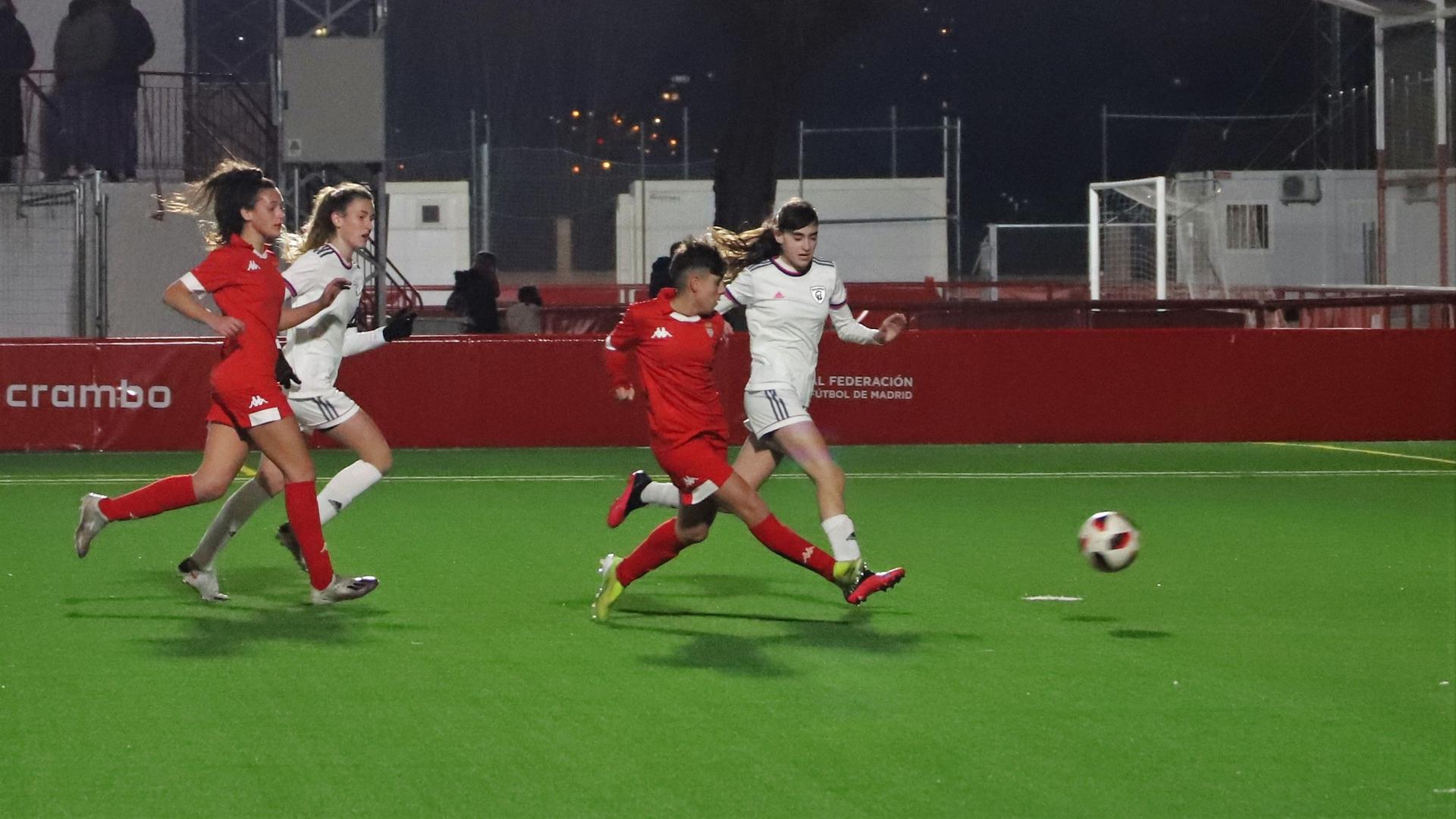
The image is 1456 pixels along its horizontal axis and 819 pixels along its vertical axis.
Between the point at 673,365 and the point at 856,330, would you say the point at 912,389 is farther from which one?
the point at 673,365

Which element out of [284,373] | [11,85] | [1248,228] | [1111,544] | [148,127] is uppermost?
[11,85]

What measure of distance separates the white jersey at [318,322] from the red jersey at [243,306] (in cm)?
48

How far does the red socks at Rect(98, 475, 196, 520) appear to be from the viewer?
854 cm

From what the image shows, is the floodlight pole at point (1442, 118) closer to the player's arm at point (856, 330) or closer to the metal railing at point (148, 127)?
the metal railing at point (148, 127)

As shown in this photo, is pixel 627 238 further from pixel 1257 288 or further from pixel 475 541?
pixel 475 541

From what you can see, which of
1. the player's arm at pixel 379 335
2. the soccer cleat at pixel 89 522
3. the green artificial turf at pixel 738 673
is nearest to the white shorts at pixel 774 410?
the green artificial turf at pixel 738 673

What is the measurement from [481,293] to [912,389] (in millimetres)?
4958

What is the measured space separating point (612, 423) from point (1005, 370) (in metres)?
3.83

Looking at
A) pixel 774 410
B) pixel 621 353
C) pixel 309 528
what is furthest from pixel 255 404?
pixel 774 410

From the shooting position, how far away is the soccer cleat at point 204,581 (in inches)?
348

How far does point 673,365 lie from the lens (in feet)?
26.4

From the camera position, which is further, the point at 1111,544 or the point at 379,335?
the point at 379,335

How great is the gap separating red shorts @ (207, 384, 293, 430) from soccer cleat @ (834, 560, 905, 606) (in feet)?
7.92

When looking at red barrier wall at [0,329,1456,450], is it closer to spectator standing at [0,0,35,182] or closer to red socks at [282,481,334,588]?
spectator standing at [0,0,35,182]
